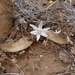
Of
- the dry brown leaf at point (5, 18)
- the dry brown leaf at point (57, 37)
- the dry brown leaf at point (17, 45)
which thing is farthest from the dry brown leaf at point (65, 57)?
the dry brown leaf at point (5, 18)

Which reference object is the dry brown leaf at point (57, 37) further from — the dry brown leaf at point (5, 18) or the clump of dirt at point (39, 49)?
the dry brown leaf at point (5, 18)

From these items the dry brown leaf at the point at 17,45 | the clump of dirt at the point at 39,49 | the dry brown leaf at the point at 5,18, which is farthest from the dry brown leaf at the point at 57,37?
the dry brown leaf at the point at 5,18

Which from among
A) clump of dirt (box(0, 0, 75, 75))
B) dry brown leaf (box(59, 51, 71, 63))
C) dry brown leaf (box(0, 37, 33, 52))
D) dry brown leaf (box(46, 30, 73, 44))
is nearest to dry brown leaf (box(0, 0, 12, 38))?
clump of dirt (box(0, 0, 75, 75))

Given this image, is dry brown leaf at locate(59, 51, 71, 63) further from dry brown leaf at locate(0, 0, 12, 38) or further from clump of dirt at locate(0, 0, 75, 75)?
dry brown leaf at locate(0, 0, 12, 38)

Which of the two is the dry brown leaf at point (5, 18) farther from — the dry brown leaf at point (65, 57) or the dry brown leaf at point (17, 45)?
the dry brown leaf at point (65, 57)

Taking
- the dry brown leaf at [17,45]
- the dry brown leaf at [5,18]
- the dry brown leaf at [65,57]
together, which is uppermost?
the dry brown leaf at [5,18]

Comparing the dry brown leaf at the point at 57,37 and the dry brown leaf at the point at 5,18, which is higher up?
the dry brown leaf at the point at 5,18

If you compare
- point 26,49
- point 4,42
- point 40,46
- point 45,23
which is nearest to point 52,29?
point 45,23

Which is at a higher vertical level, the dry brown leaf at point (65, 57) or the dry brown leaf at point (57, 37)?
the dry brown leaf at point (57, 37)

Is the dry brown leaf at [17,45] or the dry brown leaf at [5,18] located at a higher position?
the dry brown leaf at [5,18]

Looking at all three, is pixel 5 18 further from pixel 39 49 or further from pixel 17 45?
pixel 39 49
